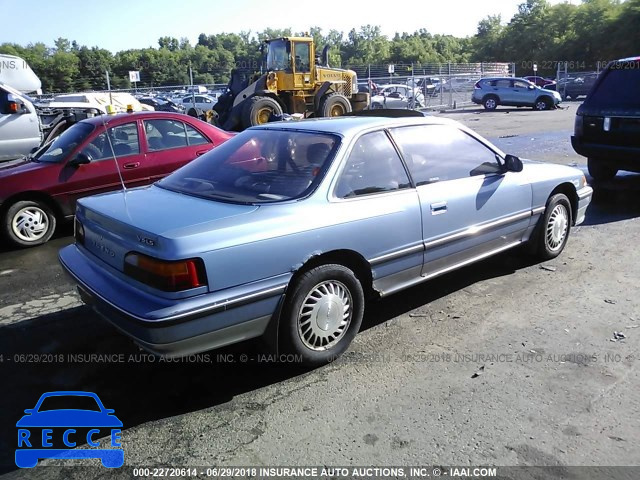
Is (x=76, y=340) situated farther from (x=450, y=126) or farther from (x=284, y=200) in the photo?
(x=450, y=126)

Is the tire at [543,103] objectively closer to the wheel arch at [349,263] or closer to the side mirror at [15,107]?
the side mirror at [15,107]

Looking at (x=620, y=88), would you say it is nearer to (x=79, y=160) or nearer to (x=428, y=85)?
(x=79, y=160)

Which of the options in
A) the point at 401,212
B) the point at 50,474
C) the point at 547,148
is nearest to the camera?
the point at 50,474

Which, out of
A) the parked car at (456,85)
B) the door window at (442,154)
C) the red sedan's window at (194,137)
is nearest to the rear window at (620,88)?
the door window at (442,154)

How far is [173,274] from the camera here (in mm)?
2848

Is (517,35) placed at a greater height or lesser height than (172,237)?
greater

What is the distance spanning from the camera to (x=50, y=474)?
2.60m

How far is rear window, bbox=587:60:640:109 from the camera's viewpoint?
7387 millimetres

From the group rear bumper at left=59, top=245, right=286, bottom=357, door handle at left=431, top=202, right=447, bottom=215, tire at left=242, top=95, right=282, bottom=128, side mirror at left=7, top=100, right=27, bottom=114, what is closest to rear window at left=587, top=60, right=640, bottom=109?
door handle at left=431, top=202, right=447, bottom=215

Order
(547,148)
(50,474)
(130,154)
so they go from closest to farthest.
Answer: (50,474) < (130,154) < (547,148)

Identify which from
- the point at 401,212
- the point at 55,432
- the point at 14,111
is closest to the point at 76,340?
the point at 55,432

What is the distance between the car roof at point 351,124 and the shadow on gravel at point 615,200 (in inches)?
136

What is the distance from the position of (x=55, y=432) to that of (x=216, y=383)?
35.2 inches

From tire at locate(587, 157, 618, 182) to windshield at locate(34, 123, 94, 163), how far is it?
720 cm
